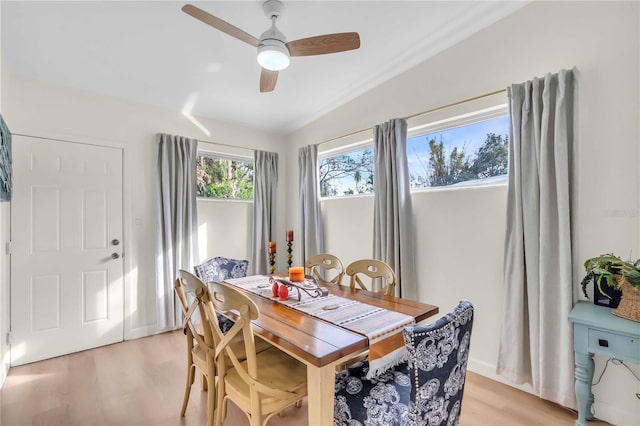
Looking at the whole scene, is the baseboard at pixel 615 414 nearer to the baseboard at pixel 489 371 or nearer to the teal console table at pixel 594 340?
the teal console table at pixel 594 340

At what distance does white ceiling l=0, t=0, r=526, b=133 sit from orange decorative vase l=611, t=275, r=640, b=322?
6.33ft

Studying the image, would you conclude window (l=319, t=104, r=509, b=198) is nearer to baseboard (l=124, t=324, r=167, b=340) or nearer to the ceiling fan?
the ceiling fan

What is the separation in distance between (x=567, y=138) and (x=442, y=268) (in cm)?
128

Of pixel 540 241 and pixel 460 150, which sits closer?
pixel 540 241

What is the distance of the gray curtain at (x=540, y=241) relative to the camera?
1.81 metres

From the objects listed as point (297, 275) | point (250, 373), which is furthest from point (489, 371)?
point (250, 373)

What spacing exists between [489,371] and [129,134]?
4.06 m

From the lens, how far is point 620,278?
1551 mm

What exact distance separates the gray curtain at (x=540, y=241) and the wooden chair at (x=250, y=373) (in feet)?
5.08

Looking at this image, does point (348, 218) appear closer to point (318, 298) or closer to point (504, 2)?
point (318, 298)

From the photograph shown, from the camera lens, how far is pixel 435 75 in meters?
2.54

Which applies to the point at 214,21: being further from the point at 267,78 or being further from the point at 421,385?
the point at 421,385

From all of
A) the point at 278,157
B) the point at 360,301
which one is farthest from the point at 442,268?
the point at 278,157

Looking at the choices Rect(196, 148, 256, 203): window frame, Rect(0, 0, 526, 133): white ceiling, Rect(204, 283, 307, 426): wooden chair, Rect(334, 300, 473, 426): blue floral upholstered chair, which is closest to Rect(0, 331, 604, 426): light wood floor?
Rect(204, 283, 307, 426): wooden chair
